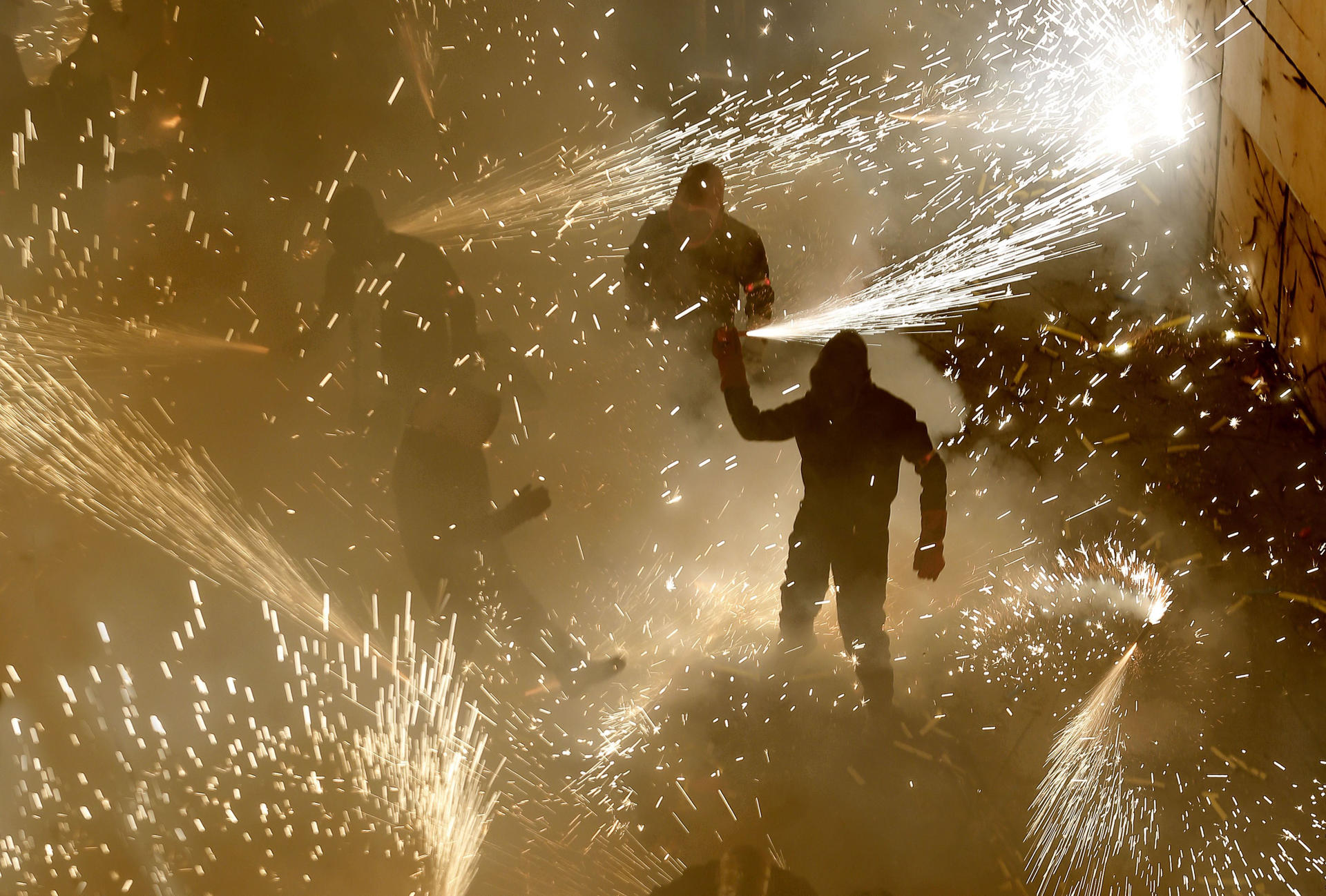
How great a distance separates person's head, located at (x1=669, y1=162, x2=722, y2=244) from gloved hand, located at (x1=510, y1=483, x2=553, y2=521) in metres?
0.48

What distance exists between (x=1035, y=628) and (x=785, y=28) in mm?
1051

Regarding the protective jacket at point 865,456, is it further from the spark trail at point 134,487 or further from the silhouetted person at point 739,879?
the spark trail at point 134,487

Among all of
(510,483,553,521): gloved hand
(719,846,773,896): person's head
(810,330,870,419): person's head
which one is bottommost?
(719,846,773,896): person's head

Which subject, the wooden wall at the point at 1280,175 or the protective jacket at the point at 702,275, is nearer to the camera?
the wooden wall at the point at 1280,175

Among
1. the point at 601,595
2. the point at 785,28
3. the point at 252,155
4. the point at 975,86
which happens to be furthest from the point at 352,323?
the point at 975,86

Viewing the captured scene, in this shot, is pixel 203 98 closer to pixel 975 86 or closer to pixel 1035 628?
pixel 975 86

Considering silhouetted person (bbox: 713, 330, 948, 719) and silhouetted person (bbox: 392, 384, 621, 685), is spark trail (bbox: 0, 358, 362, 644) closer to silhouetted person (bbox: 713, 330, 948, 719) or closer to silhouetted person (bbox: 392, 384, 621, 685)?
silhouetted person (bbox: 392, 384, 621, 685)

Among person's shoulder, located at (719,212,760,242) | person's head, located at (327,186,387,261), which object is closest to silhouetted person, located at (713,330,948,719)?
person's shoulder, located at (719,212,760,242)

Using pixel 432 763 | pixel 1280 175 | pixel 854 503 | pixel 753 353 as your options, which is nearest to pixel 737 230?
pixel 753 353

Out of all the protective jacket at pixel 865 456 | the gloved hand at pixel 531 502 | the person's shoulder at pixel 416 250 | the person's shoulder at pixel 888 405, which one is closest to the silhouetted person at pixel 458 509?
the gloved hand at pixel 531 502

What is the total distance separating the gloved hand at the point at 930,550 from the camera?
1.07m

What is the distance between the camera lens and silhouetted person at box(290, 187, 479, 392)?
1.11 m

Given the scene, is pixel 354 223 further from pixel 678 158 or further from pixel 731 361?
pixel 731 361

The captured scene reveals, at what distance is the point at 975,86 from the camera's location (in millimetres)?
1104
